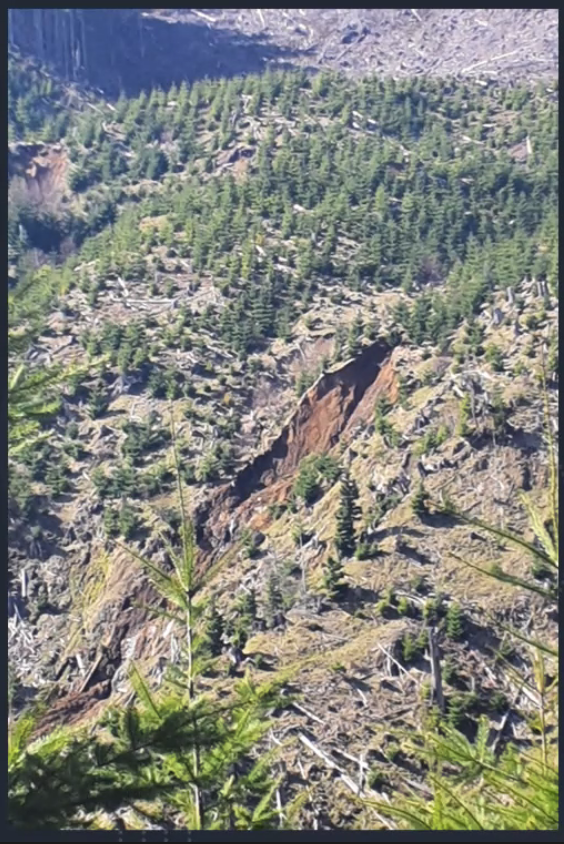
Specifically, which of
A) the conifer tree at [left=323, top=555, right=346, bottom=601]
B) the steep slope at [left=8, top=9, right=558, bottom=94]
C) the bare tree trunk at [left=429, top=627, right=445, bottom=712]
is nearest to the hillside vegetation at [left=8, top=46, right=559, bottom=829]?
the conifer tree at [left=323, top=555, right=346, bottom=601]

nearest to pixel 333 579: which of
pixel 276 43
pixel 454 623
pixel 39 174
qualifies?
pixel 454 623

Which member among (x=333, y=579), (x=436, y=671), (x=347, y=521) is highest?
(x=347, y=521)

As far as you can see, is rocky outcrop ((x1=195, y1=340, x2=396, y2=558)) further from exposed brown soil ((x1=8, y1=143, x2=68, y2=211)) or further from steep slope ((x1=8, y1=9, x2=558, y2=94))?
steep slope ((x1=8, y1=9, x2=558, y2=94))

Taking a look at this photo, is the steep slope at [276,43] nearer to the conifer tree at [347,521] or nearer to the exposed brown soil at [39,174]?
the exposed brown soil at [39,174]

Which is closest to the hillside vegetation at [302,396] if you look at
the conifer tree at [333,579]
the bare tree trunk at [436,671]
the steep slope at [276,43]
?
the conifer tree at [333,579]

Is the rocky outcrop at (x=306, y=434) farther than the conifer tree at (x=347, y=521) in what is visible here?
Yes

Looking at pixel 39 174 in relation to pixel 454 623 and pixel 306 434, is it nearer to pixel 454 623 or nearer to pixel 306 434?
pixel 306 434

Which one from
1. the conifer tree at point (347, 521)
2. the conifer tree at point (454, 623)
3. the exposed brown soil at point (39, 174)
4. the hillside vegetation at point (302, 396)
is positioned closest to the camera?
the conifer tree at point (454, 623)

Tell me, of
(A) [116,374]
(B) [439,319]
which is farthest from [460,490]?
(A) [116,374]

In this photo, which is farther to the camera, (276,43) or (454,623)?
(276,43)
